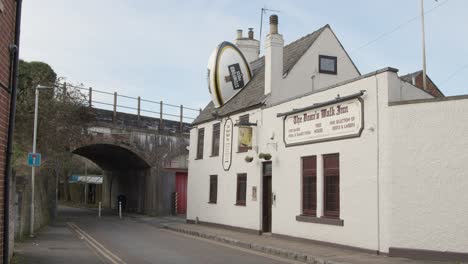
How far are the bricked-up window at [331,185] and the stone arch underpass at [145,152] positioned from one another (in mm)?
18650

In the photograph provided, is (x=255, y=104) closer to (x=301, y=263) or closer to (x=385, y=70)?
Result: (x=385, y=70)

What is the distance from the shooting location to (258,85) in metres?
23.8

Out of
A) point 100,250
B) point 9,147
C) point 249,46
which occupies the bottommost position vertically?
point 100,250

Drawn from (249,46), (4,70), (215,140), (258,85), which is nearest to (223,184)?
(215,140)

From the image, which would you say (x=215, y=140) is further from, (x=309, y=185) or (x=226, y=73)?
(x=309, y=185)

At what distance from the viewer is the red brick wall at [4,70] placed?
8047 mm

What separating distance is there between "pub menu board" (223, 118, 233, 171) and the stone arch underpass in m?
10.7

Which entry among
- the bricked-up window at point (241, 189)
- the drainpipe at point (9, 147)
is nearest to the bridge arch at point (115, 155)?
the bricked-up window at point (241, 189)

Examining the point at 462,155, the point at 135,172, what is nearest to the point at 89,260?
the point at 462,155

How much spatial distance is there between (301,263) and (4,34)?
29.2 ft

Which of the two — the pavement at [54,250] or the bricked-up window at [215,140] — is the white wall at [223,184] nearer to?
the bricked-up window at [215,140]

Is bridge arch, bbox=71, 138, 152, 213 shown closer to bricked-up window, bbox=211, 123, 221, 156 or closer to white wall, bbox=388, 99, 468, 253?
bricked-up window, bbox=211, 123, 221, 156

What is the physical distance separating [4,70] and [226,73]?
1779cm

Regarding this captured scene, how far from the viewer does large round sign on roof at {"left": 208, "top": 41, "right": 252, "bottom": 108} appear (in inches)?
998
